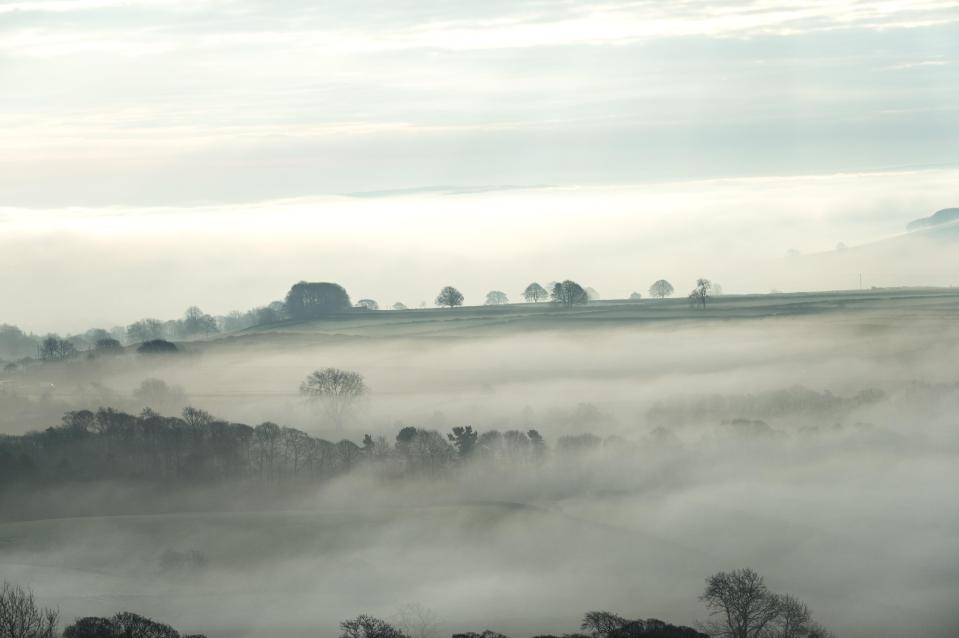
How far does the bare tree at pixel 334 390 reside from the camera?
17300cm

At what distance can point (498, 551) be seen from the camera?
112 m

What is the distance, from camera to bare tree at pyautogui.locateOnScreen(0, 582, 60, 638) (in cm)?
8006

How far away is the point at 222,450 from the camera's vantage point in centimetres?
14112

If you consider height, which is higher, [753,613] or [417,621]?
[417,621]

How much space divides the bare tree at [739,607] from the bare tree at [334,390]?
3262 inches

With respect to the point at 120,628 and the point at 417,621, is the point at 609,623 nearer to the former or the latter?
the point at 417,621

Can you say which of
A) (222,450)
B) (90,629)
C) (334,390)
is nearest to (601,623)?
(90,629)

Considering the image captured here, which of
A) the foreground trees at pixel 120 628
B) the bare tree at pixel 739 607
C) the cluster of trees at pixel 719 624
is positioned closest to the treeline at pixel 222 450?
the cluster of trees at pixel 719 624

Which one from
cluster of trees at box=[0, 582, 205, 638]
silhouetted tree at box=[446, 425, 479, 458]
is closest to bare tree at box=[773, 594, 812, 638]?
cluster of trees at box=[0, 582, 205, 638]

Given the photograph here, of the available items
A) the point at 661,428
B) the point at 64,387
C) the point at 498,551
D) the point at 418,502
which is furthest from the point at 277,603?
the point at 64,387

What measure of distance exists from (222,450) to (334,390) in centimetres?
3557

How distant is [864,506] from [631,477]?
22.6 metres

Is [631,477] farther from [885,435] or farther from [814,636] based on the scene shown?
[814,636]

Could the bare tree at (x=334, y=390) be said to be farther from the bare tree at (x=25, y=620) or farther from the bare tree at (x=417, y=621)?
the bare tree at (x=25, y=620)
